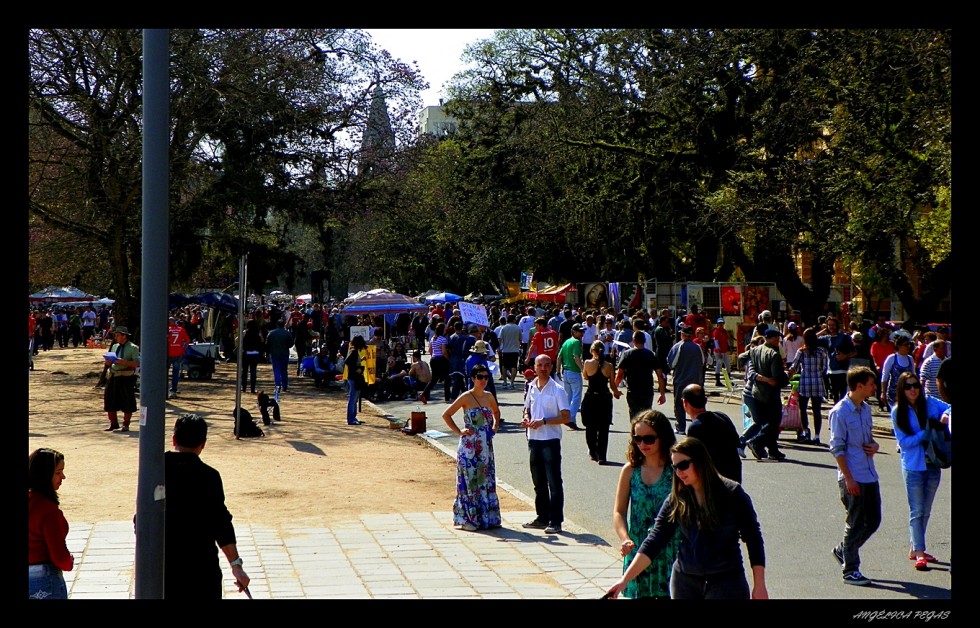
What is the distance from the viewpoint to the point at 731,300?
29.2m

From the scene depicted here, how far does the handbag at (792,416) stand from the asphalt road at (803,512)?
29 centimetres

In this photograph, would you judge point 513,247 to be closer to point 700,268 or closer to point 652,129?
point 700,268

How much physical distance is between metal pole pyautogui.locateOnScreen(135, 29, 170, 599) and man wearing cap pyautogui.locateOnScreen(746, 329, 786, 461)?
9.73 m

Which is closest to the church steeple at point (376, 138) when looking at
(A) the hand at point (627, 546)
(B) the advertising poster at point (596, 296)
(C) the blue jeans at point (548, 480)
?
(B) the advertising poster at point (596, 296)

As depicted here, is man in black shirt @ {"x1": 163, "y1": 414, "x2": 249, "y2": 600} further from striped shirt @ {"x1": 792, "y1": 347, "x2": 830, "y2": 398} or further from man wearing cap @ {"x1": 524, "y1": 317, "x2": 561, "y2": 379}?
man wearing cap @ {"x1": 524, "y1": 317, "x2": 561, "y2": 379}

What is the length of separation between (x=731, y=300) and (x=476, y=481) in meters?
20.6

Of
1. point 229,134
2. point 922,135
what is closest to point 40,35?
point 229,134

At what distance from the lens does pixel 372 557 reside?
339 inches

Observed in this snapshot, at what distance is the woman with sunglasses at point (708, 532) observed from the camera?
520cm

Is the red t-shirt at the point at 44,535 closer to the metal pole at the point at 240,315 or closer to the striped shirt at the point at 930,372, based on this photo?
the metal pole at the point at 240,315

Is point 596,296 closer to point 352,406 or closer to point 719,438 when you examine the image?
point 352,406

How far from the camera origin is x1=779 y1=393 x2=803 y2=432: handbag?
15.4 meters

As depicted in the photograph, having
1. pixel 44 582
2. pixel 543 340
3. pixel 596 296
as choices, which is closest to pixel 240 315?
pixel 543 340
